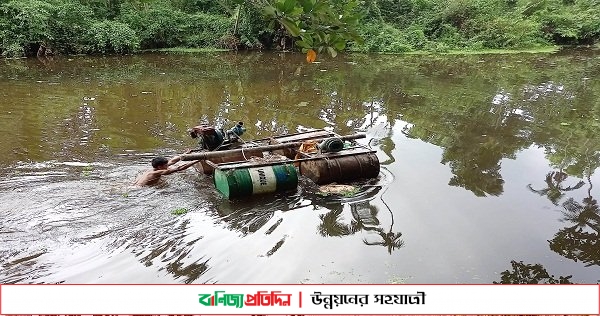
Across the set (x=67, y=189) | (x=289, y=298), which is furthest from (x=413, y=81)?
(x=289, y=298)

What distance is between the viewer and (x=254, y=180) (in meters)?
7.38

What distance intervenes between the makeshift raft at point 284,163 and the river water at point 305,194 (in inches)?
10.2

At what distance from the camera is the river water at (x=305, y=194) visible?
5.90m

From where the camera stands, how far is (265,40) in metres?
31.2

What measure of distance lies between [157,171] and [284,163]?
6.61 ft

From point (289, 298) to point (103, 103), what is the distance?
12.0 m

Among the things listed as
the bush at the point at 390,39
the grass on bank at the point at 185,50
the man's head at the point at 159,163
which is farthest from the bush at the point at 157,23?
the man's head at the point at 159,163

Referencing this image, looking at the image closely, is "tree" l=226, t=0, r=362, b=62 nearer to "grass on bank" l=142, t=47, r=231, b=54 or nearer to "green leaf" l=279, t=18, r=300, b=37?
"green leaf" l=279, t=18, r=300, b=37

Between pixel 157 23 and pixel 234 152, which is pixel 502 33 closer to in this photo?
pixel 157 23

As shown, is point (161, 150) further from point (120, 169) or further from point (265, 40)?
point (265, 40)

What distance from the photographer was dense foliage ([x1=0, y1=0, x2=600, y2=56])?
24.0 m

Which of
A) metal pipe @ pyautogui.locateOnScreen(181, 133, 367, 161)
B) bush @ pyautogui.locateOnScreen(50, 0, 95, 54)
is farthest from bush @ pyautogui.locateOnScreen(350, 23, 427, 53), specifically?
metal pipe @ pyautogui.locateOnScreen(181, 133, 367, 161)

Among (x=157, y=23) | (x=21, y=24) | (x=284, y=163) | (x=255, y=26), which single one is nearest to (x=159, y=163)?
(x=284, y=163)

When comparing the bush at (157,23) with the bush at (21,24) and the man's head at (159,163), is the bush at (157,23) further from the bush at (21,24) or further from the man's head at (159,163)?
the man's head at (159,163)
